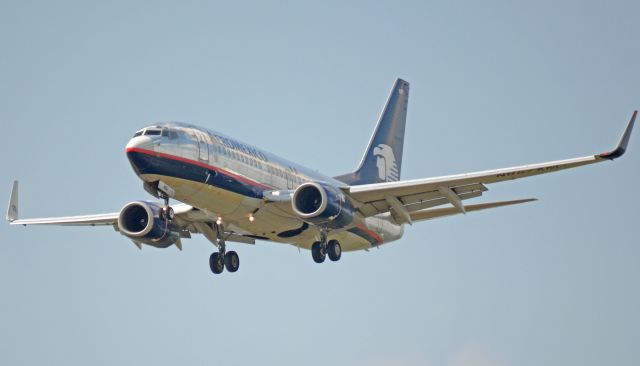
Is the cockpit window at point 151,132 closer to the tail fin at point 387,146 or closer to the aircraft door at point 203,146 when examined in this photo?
the aircraft door at point 203,146

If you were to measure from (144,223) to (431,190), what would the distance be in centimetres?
1210

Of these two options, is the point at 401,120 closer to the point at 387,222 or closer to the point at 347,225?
the point at 387,222

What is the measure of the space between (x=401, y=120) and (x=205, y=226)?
15.8 meters

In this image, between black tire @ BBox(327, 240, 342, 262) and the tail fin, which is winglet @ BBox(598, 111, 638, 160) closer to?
black tire @ BBox(327, 240, 342, 262)

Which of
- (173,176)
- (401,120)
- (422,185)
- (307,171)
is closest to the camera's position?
(173,176)

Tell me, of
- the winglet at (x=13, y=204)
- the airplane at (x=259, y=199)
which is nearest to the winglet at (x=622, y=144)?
the airplane at (x=259, y=199)

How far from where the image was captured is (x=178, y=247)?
50344mm

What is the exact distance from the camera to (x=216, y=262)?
50094 millimetres

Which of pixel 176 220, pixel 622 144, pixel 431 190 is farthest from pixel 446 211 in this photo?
pixel 622 144

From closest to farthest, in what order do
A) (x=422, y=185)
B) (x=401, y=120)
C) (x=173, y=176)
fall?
(x=173, y=176) → (x=422, y=185) → (x=401, y=120)

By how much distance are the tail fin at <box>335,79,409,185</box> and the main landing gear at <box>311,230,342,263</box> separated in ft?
23.4

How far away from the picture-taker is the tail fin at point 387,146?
56.8 metres

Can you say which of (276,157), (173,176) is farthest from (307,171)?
(173,176)

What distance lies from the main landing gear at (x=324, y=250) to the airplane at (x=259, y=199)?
4 cm
